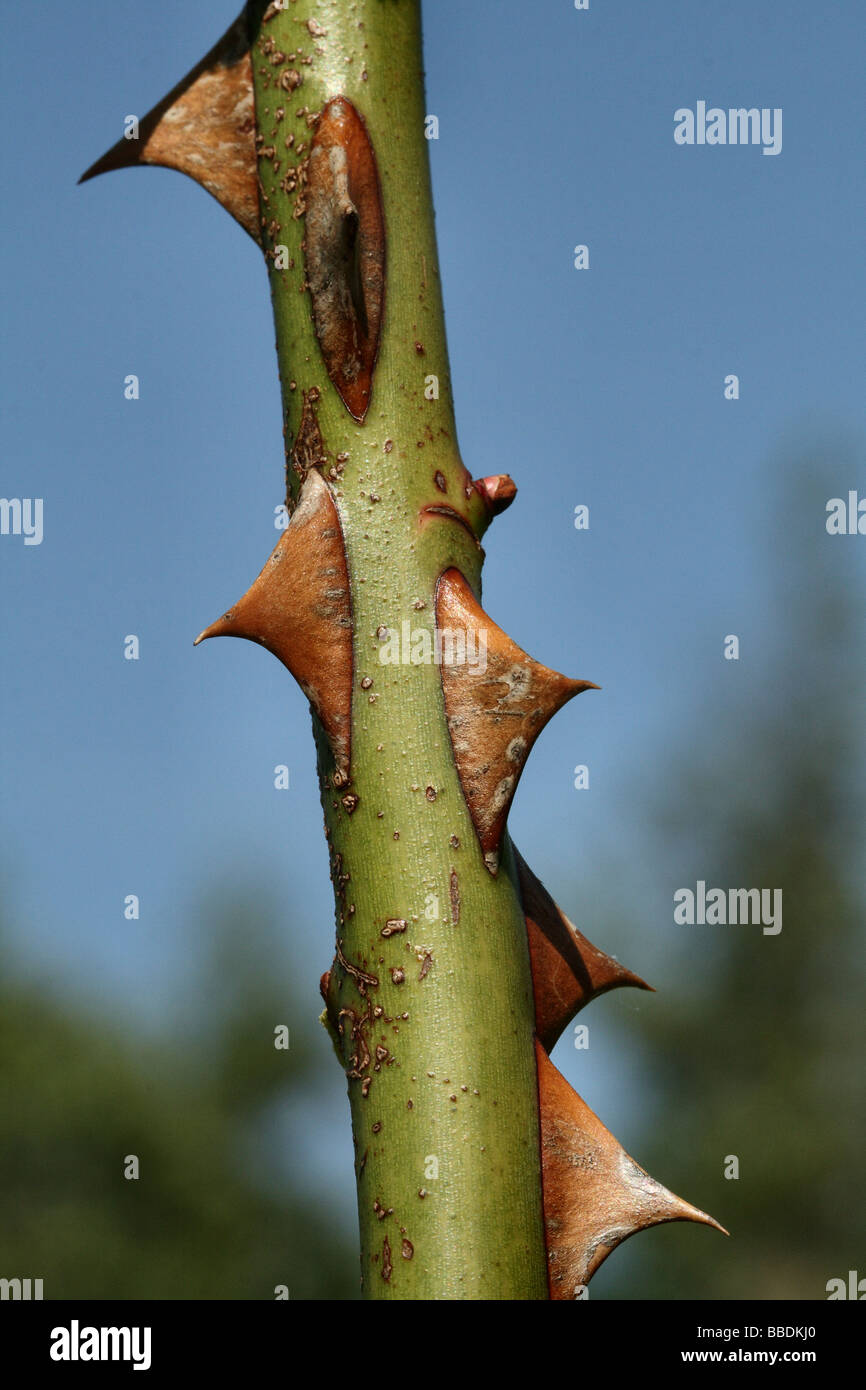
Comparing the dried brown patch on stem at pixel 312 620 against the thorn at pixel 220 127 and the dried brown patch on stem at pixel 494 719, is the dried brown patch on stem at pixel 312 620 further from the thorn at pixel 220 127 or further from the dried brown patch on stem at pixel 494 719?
the thorn at pixel 220 127

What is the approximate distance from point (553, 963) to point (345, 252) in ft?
1.78

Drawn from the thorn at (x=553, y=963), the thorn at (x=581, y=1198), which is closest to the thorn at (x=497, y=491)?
the thorn at (x=553, y=963)

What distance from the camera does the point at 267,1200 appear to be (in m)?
14.0

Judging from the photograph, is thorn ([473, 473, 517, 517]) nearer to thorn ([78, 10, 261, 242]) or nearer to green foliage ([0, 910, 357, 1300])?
thorn ([78, 10, 261, 242])

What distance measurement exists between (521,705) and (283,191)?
0.46m

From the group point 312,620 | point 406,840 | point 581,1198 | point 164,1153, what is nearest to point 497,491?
point 312,620

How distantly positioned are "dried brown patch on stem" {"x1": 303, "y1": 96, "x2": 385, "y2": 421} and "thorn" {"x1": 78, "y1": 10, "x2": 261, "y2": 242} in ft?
0.36

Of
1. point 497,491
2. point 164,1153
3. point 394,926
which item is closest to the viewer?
point 394,926

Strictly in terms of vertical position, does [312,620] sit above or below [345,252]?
below

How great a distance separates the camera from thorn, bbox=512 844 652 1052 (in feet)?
2.91

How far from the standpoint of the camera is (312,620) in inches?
34.4

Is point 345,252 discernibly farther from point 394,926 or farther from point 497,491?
point 394,926
